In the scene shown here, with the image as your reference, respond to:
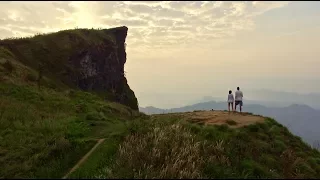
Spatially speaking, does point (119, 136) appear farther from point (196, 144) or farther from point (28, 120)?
point (28, 120)

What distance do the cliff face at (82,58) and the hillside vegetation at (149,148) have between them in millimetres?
24943

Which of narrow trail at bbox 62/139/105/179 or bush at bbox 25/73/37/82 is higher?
bush at bbox 25/73/37/82

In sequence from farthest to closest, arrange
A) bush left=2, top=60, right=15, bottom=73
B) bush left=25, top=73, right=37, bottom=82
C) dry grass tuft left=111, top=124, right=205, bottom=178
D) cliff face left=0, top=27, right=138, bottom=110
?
cliff face left=0, top=27, right=138, bottom=110 → bush left=25, top=73, right=37, bottom=82 → bush left=2, top=60, right=15, bottom=73 → dry grass tuft left=111, top=124, right=205, bottom=178

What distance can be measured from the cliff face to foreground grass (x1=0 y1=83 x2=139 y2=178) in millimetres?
17421

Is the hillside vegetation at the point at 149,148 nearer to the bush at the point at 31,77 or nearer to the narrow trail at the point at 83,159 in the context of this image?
the narrow trail at the point at 83,159

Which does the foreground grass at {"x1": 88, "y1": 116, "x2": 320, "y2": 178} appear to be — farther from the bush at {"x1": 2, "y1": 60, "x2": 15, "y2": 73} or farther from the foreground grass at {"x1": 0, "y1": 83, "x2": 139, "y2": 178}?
the bush at {"x1": 2, "y1": 60, "x2": 15, "y2": 73}

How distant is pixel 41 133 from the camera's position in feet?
61.6

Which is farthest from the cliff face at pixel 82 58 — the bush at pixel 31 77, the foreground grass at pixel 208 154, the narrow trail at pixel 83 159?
the foreground grass at pixel 208 154

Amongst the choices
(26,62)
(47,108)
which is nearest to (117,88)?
(26,62)

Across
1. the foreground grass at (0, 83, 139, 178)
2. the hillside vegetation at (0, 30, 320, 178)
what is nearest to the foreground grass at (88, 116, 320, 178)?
the hillside vegetation at (0, 30, 320, 178)

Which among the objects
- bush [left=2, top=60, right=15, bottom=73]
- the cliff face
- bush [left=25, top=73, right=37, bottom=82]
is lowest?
bush [left=25, top=73, right=37, bottom=82]

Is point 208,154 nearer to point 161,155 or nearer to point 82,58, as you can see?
point 161,155

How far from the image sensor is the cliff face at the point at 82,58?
4806cm

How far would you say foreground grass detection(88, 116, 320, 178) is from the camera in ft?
42.5
